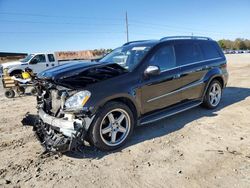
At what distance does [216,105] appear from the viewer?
253 inches

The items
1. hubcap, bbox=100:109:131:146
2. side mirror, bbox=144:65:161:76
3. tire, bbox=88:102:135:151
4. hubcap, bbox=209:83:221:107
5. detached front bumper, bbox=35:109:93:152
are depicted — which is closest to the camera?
detached front bumper, bbox=35:109:93:152

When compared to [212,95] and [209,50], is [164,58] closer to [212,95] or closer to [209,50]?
[209,50]

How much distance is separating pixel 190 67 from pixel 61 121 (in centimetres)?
316

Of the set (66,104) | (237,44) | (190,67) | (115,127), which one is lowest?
(115,127)

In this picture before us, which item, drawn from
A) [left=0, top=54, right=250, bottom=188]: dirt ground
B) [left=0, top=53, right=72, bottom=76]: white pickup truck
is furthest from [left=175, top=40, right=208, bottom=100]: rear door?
[left=0, top=53, right=72, bottom=76]: white pickup truck

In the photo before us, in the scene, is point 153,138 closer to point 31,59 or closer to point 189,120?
point 189,120

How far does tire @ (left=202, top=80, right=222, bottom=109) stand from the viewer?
612 centimetres

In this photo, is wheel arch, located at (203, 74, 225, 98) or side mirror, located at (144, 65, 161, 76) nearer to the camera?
side mirror, located at (144, 65, 161, 76)

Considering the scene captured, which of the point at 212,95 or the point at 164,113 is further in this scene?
the point at 212,95

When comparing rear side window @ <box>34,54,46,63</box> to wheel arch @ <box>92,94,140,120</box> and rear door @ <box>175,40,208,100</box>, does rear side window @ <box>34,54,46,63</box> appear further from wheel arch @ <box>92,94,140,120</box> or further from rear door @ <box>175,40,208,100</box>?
wheel arch @ <box>92,94,140,120</box>

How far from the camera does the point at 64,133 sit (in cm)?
374

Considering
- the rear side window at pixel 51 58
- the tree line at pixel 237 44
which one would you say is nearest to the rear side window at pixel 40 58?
the rear side window at pixel 51 58

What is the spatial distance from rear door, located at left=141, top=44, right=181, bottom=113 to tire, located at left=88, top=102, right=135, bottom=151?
0.47 metres

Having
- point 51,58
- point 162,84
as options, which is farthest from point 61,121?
point 51,58
